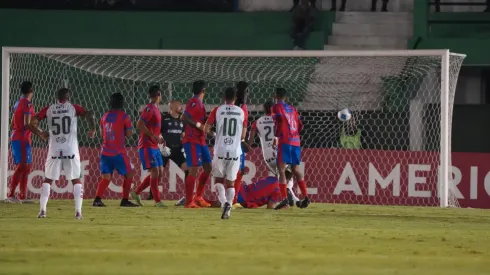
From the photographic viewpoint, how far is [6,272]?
27.2 feet

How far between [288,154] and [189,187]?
5.30 feet

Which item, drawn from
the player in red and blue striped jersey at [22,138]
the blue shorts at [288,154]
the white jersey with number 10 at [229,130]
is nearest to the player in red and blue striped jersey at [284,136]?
the blue shorts at [288,154]

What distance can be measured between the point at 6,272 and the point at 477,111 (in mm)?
20043

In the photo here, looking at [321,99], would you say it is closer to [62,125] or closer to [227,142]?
[227,142]

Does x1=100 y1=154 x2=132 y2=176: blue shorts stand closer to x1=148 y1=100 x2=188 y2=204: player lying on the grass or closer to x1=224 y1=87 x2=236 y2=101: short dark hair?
x1=148 y1=100 x2=188 y2=204: player lying on the grass

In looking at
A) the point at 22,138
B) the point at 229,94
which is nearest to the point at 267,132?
the point at 229,94

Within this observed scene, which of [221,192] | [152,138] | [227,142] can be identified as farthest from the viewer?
[152,138]

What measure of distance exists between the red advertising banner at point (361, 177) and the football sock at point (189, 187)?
12.4 ft

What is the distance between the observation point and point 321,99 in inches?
958

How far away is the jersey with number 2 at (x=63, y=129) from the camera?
1420 cm

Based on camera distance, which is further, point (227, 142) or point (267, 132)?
point (267, 132)

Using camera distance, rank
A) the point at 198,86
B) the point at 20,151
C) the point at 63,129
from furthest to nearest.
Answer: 1. the point at 20,151
2. the point at 198,86
3. the point at 63,129

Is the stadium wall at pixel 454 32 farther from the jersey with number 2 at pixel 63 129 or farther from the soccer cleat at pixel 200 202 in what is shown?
the jersey with number 2 at pixel 63 129

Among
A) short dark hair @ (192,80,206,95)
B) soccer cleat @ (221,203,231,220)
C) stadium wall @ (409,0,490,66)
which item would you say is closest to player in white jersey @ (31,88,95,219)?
soccer cleat @ (221,203,231,220)
